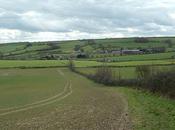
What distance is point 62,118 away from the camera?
32.1 meters

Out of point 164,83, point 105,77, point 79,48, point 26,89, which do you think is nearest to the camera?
point 164,83

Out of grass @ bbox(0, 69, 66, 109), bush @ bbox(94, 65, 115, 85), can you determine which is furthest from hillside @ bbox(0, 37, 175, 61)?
bush @ bbox(94, 65, 115, 85)

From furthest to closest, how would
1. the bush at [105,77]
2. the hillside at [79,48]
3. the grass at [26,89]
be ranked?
the hillside at [79,48]
the bush at [105,77]
the grass at [26,89]

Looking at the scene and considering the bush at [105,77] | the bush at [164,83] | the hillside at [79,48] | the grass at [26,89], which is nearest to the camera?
the bush at [164,83]

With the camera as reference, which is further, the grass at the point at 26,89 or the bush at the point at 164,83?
the grass at the point at 26,89

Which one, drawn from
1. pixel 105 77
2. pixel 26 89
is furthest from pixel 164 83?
pixel 105 77

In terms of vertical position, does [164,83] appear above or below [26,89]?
above

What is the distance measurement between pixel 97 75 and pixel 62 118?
54.7 meters

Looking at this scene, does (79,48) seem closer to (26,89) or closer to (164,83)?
(26,89)

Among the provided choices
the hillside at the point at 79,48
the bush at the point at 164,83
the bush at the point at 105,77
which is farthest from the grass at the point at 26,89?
the hillside at the point at 79,48

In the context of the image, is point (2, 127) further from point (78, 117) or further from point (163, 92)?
point (163, 92)

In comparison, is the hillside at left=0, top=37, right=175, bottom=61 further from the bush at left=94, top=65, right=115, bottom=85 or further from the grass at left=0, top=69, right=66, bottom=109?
the bush at left=94, top=65, right=115, bottom=85

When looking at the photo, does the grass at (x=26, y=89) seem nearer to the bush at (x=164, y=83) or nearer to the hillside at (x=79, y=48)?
the bush at (x=164, y=83)

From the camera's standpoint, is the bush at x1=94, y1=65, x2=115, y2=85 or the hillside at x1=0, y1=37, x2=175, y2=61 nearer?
the bush at x1=94, y1=65, x2=115, y2=85
